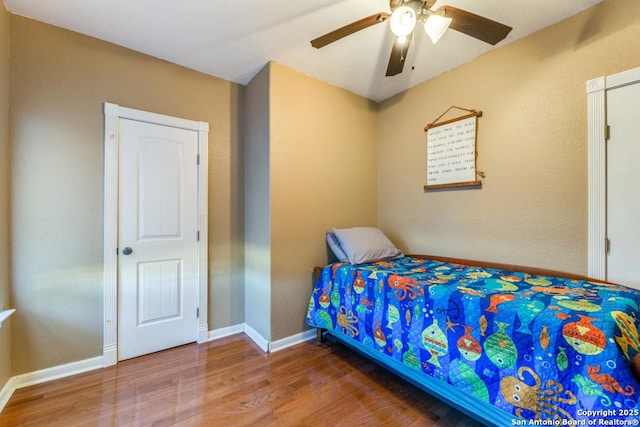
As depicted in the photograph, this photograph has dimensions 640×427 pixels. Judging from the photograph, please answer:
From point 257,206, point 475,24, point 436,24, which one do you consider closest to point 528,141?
point 475,24

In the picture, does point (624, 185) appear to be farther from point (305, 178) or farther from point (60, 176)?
A: point (60, 176)

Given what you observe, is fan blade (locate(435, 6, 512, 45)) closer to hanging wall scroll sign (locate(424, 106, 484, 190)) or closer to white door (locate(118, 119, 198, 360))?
hanging wall scroll sign (locate(424, 106, 484, 190))

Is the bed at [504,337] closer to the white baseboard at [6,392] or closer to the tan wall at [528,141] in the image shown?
the tan wall at [528,141]

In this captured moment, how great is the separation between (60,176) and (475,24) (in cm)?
286

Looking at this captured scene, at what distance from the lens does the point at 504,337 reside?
1247 millimetres

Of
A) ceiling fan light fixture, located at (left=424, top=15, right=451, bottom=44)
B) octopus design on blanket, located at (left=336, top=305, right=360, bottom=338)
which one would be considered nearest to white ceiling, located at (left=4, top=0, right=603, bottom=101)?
ceiling fan light fixture, located at (left=424, top=15, right=451, bottom=44)

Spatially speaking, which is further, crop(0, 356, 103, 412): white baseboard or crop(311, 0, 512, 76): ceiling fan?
crop(0, 356, 103, 412): white baseboard

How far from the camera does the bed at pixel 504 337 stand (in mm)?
993

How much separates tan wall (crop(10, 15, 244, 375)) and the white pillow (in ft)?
6.46

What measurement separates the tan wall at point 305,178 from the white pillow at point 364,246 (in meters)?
0.25

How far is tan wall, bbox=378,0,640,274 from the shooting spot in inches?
67.6

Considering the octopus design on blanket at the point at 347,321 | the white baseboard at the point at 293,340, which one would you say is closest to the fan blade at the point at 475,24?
the octopus design on blanket at the point at 347,321

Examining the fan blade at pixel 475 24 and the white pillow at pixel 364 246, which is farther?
the white pillow at pixel 364 246

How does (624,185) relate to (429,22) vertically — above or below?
below
